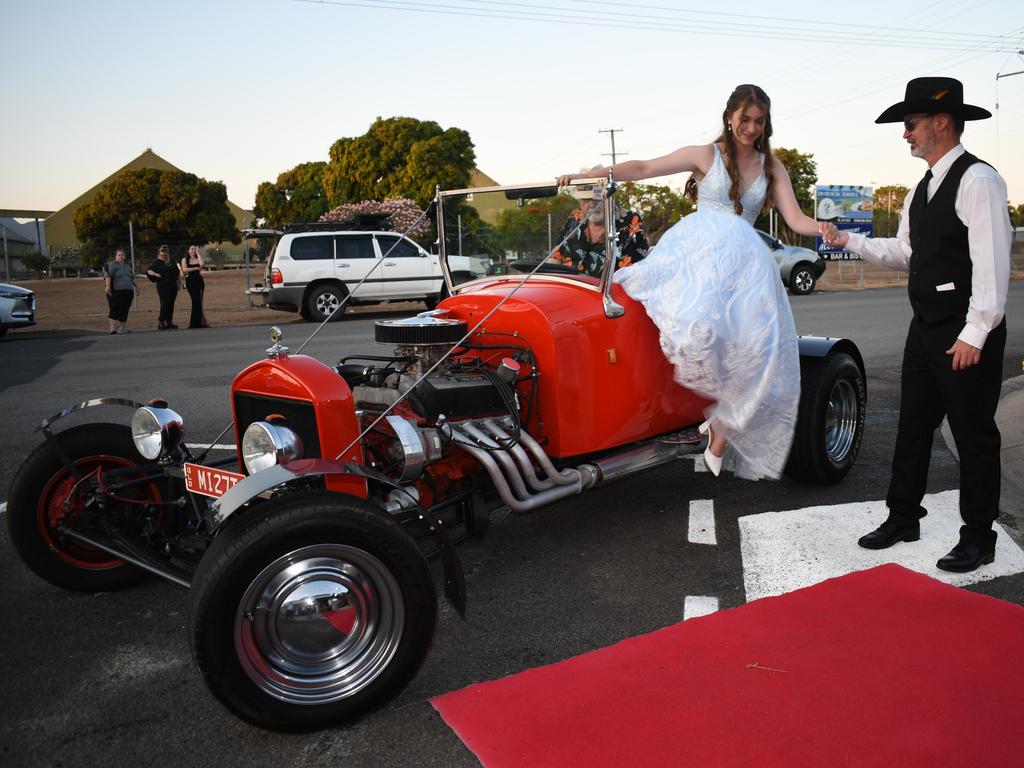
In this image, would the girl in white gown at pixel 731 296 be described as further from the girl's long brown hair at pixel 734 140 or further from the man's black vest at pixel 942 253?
the man's black vest at pixel 942 253

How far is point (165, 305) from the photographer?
17781 mm

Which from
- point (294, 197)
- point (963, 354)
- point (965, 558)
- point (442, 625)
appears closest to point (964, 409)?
point (963, 354)

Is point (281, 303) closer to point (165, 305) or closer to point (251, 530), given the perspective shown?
point (165, 305)

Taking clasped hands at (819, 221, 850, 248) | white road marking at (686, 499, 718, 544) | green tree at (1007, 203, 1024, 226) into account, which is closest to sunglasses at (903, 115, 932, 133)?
clasped hands at (819, 221, 850, 248)

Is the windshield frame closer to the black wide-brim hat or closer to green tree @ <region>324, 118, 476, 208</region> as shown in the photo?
the black wide-brim hat

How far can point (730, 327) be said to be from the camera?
13.7 ft

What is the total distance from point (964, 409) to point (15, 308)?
17.7 m

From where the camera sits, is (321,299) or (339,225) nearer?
(321,299)

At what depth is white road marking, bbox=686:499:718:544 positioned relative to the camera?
166 inches

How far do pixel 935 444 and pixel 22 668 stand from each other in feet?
18.1

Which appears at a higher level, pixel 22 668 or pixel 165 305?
pixel 165 305

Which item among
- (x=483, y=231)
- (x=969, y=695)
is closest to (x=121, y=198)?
(x=483, y=231)

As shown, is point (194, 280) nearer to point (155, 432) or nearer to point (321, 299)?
point (321, 299)

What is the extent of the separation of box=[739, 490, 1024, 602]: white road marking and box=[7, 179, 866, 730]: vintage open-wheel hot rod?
1.53 ft
